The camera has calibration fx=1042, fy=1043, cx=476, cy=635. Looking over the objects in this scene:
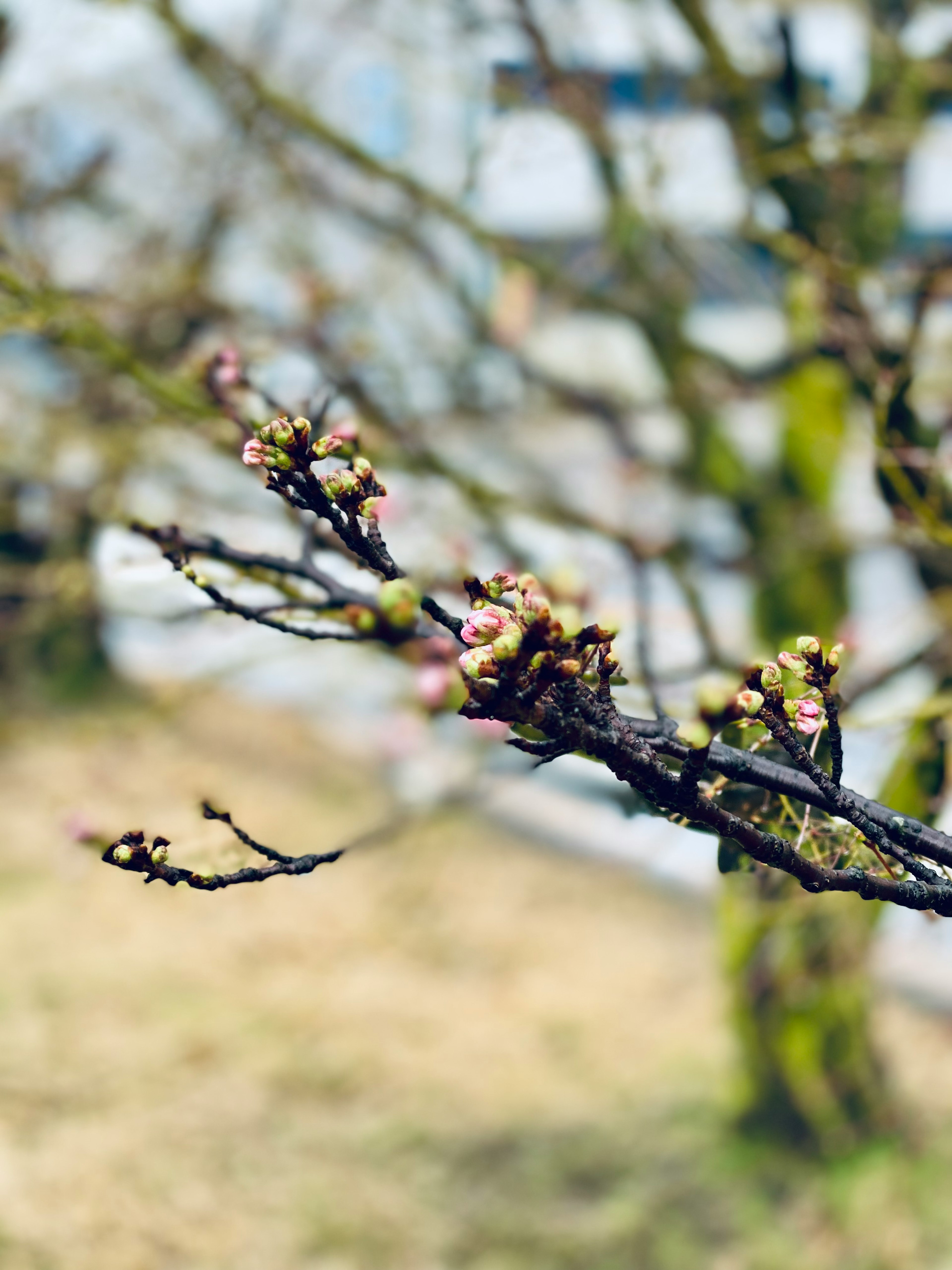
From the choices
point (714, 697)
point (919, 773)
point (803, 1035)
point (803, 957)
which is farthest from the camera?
point (803, 1035)

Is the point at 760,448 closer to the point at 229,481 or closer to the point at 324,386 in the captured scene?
the point at 229,481

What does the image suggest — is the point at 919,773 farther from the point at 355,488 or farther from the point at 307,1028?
the point at 307,1028

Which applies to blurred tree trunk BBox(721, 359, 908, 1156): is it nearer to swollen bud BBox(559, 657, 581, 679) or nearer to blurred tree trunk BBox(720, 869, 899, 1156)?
blurred tree trunk BBox(720, 869, 899, 1156)

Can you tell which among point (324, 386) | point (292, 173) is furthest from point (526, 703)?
point (292, 173)

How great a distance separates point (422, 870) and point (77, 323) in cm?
622

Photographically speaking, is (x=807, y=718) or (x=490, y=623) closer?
(x=490, y=623)

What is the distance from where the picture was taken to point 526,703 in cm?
78

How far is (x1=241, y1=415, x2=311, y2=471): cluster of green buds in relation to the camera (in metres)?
0.85

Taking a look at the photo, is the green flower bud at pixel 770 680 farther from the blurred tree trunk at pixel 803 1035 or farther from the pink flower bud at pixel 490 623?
the blurred tree trunk at pixel 803 1035

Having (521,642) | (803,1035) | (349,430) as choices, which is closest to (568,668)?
(521,642)

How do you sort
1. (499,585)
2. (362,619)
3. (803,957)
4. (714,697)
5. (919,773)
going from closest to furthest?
(714,697), (499,585), (362,619), (919,773), (803,957)

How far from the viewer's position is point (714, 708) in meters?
0.75

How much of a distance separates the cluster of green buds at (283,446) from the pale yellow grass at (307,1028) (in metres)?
2.32

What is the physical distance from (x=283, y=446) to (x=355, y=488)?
0.07 meters
